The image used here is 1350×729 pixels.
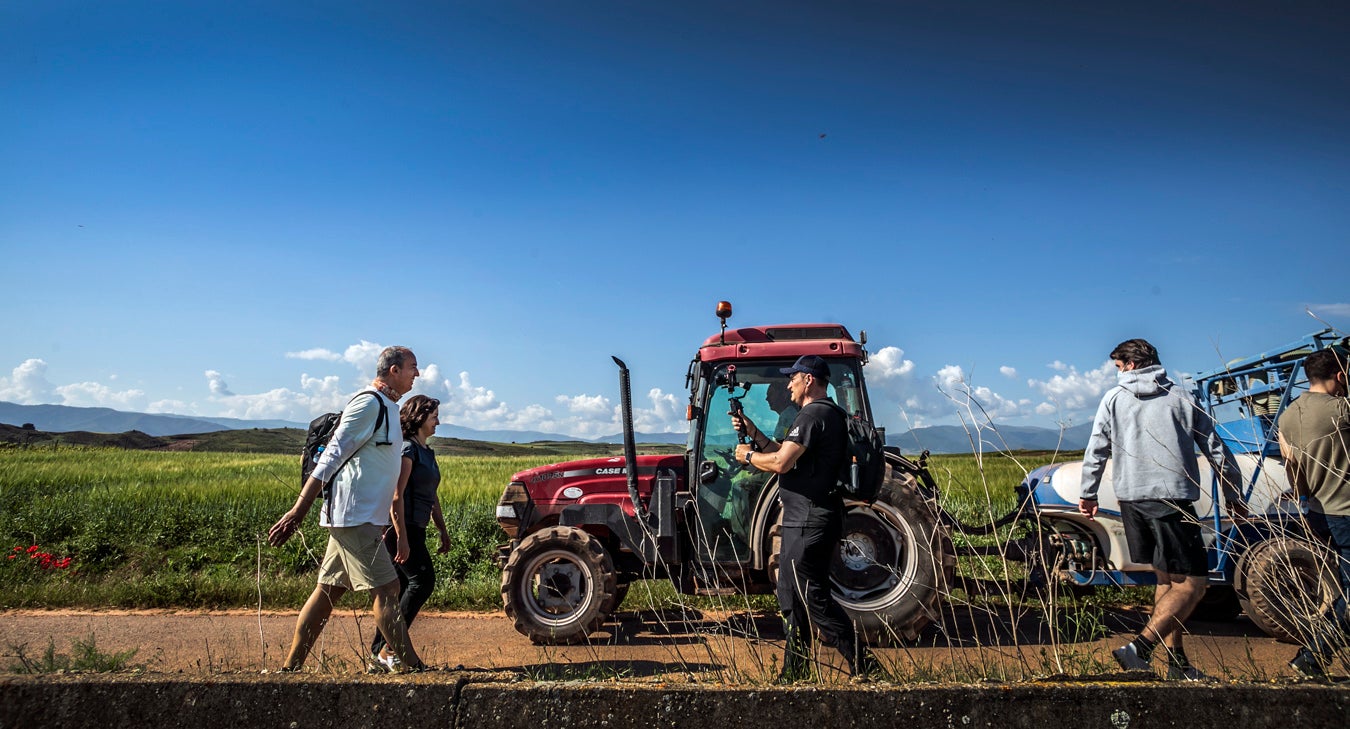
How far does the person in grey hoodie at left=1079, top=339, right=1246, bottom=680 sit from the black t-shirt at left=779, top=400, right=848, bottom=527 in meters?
1.64

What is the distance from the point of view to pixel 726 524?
570 centimetres

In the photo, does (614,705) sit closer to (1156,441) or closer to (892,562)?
(1156,441)

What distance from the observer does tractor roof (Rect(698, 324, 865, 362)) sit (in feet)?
18.5

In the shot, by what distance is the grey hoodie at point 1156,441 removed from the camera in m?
4.29

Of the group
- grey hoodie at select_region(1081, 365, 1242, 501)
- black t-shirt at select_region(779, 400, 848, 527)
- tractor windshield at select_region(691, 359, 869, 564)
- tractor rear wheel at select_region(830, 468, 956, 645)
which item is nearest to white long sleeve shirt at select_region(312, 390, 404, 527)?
black t-shirt at select_region(779, 400, 848, 527)

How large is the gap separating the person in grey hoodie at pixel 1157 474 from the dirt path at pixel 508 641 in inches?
29.7

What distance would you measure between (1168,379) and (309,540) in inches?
376

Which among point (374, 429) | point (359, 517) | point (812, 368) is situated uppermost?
point (812, 368)

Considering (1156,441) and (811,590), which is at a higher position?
(1156,441)

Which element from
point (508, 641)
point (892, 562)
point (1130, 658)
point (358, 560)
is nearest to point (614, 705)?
point (358, 560)

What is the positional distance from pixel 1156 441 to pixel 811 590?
6.87ft

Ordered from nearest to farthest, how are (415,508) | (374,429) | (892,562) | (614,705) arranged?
1. (614,705)
2. (374,429)
3. (415,508)
4. (892,562)

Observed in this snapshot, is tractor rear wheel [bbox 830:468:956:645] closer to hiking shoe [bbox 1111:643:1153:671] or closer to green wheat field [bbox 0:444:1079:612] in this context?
green wheat field [bbox 0:444:1079:612]

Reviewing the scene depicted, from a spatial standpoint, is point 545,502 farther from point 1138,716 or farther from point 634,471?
point 1138,716
